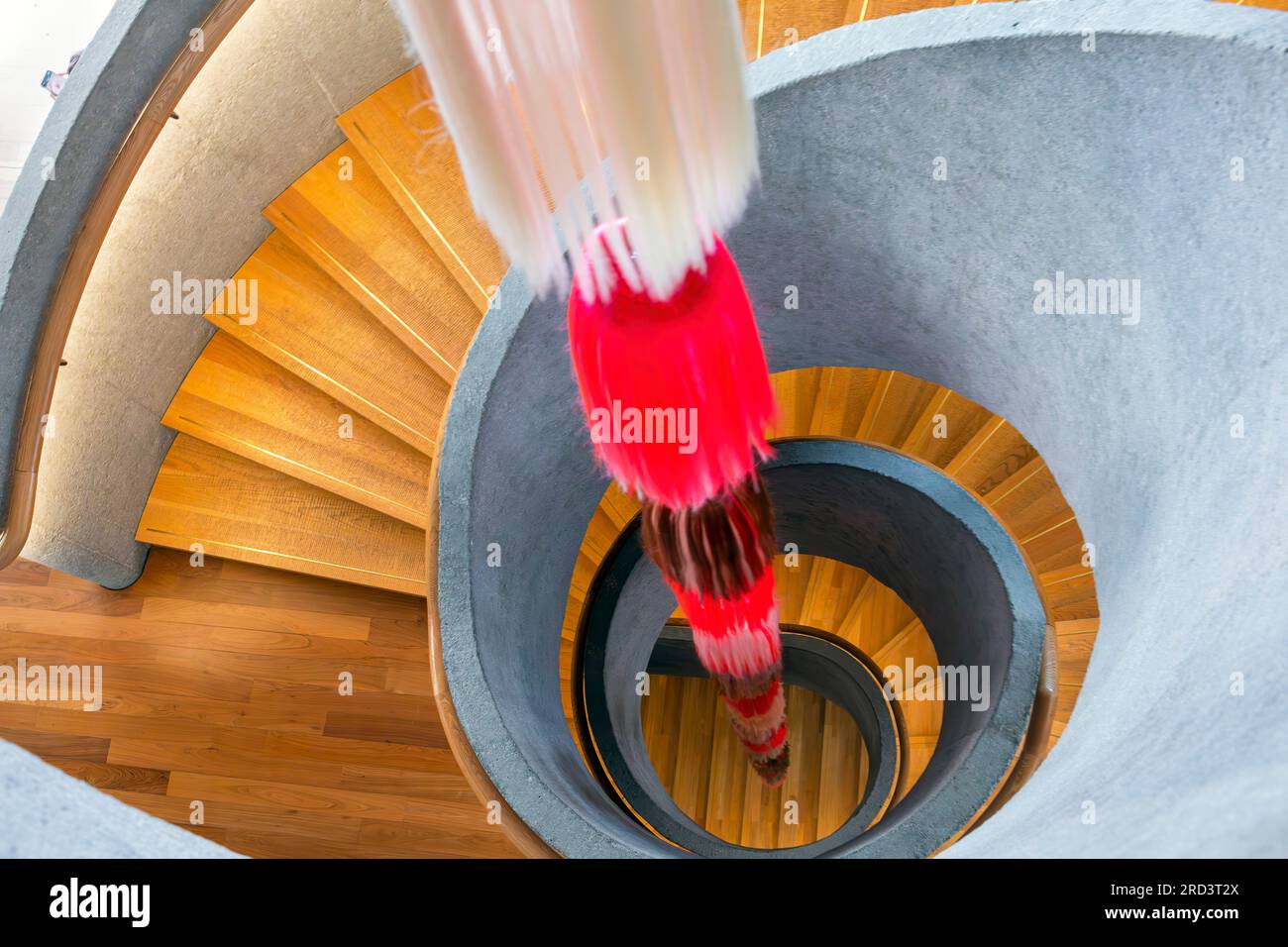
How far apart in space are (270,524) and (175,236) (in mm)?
1266

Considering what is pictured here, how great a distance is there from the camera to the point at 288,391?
412cm

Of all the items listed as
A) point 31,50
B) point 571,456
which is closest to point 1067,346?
point 571,456

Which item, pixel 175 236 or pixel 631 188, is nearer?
pixel 631 188

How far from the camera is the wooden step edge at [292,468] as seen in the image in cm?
385

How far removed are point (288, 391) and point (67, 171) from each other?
1.46m

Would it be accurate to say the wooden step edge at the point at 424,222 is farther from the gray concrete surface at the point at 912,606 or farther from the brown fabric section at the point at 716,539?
the brown fabric section at the point at 716,539

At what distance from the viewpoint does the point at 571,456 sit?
10.2 ft

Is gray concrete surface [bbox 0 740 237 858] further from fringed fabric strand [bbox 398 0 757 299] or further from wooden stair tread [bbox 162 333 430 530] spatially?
wooden stair tread [bbox 162 333 430 530]

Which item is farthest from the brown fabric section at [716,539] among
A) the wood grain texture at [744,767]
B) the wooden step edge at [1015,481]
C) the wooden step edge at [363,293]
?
the wood grain texture at [744,767]

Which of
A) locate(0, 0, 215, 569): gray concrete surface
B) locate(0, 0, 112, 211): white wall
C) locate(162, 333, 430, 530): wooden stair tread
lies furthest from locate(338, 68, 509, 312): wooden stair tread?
locate(0, 0, 112, 211): white wall

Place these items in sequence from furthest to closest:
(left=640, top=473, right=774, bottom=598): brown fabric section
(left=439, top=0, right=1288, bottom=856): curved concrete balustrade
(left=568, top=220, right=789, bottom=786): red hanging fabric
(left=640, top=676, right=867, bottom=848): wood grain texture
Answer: (left=640, top=676, right=867, bottom=848): wood grain texture → (left=640, top=473, right=774, bottom=598): brown fabric section → (left=439, top=0, right=1288, bottom=856): curved concrete balustrade → (left=568, top=220, right=789, bottom=786): red hanging fabric

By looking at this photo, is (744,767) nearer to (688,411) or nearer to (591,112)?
(688,411)

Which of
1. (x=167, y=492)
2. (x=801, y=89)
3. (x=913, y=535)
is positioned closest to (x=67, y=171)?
(x=167, y=492)

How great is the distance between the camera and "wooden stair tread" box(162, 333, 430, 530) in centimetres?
392
